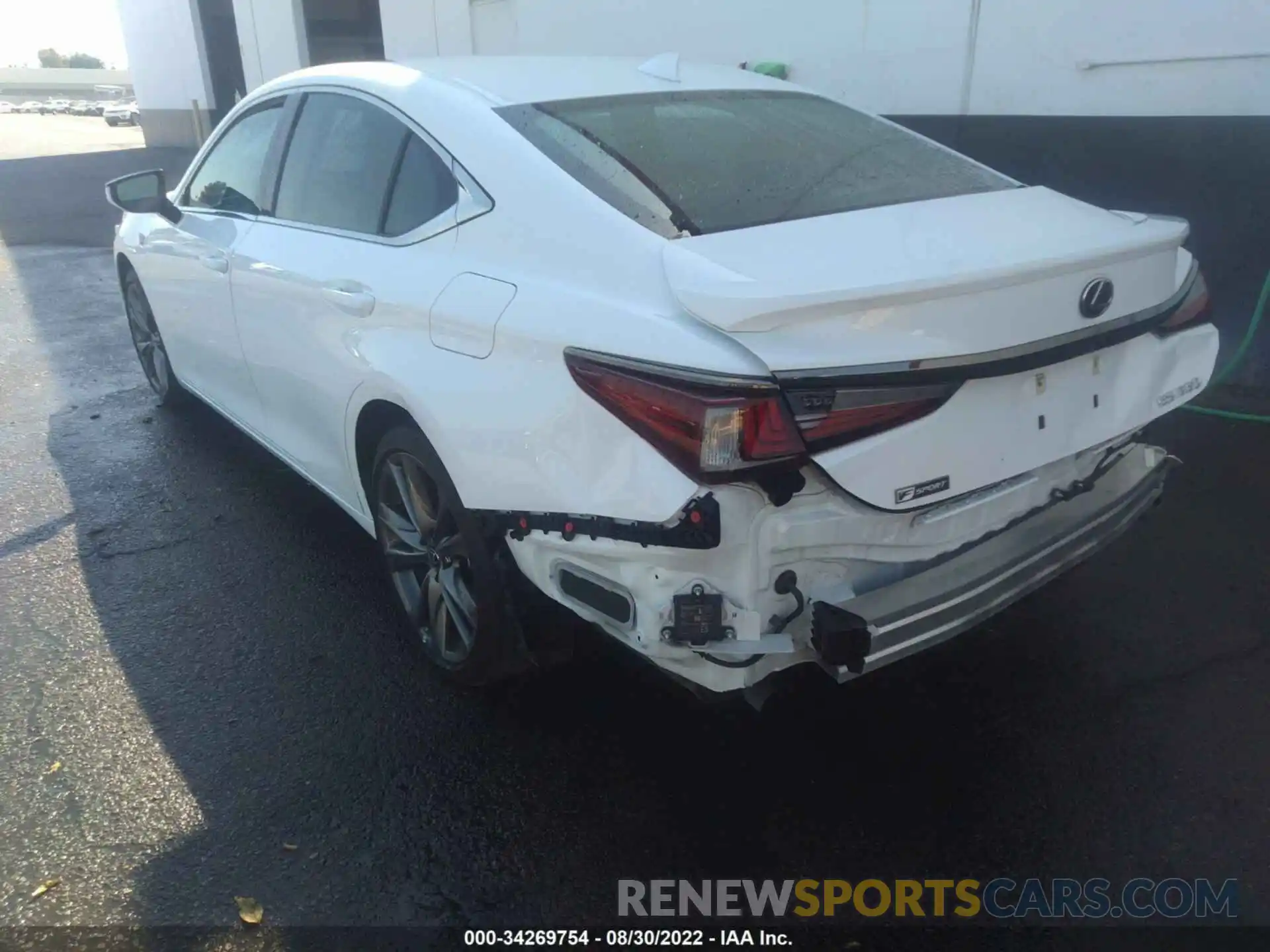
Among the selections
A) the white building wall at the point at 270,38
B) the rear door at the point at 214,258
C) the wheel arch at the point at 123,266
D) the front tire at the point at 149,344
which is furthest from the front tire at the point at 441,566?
the white building wall at the point at 270,38

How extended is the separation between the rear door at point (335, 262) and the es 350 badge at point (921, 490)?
1.32m

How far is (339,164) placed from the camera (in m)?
3.34

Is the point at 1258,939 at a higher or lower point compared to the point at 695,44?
lower

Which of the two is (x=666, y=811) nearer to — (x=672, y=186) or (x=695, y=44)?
(x=672, y=186)

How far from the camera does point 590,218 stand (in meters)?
2.37

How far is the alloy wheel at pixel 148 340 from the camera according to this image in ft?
17.4

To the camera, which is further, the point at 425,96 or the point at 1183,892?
the point at 425,96

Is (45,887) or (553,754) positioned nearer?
(45,887)

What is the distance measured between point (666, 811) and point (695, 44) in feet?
23.2

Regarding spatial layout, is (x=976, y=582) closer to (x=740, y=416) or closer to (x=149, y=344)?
(x=740, y=416)

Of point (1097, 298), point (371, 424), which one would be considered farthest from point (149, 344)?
point (1097, 298)

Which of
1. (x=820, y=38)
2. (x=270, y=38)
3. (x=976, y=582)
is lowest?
(x=976, y=582)

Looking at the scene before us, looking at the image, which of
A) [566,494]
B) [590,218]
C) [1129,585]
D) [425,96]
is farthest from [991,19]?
[566,494]

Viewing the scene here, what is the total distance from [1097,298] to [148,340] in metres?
4.99
